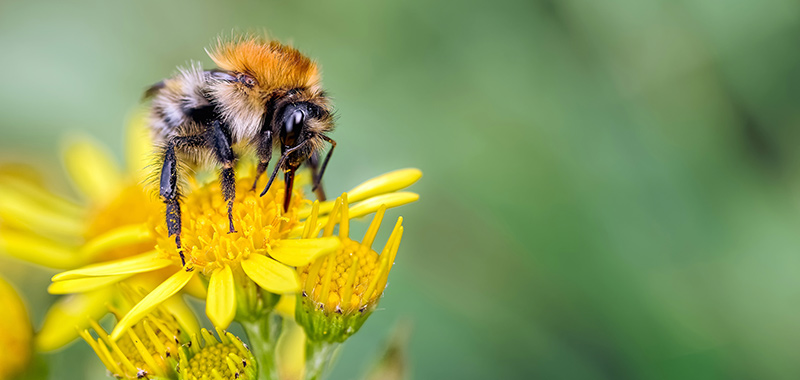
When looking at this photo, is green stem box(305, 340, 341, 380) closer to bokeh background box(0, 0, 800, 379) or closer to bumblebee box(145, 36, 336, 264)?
bumblebee box(145, 36, 336, 264)

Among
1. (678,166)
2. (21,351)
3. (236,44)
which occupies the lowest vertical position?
(21,351)

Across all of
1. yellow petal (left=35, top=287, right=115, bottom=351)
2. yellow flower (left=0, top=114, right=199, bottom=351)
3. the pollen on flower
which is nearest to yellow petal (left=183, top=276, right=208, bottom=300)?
yellow flower (left=0, top=114, right=199, bottom=351)

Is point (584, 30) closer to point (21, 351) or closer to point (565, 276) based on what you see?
point (565, 276)

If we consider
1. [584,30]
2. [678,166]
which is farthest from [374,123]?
[678,166]

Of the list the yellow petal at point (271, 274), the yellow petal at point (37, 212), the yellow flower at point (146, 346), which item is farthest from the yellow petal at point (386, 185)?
the yellow petal at point (37, 212)

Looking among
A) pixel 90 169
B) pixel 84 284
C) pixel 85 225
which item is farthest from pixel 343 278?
pixel 90 169
